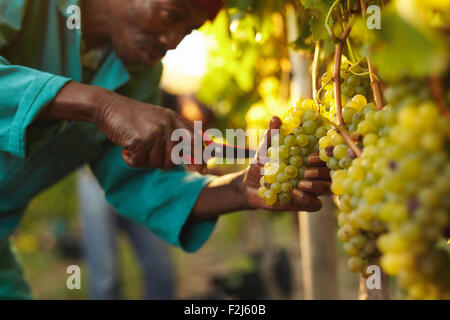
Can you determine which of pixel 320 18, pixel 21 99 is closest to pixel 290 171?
pixel 320 18

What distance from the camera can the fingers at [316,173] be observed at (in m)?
0.80

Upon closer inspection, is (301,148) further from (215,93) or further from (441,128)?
(215,93)

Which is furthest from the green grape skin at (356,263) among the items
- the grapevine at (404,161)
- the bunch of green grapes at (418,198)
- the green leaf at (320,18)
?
the green leaf at (320,18)

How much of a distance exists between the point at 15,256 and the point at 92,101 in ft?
3.23

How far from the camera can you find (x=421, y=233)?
1.51 ft

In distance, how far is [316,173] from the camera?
0.80 m

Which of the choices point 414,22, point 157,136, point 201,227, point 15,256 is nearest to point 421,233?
point 414,22

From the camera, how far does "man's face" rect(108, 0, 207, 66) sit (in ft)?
3.84

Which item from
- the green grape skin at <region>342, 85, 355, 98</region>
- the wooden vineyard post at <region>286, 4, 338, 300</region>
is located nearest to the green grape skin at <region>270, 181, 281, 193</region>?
the green grape skin at <region>342, 85, 355, 98</region>

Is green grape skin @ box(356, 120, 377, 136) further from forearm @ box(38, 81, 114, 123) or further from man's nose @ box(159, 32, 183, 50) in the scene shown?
man's nose @ box(159, 32, 183, 50)

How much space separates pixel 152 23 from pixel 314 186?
0.69 metres

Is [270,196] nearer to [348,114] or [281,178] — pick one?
[281,178]

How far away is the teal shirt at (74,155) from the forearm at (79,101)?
5.4 inches

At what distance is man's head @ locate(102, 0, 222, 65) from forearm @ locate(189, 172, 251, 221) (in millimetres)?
433
